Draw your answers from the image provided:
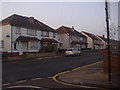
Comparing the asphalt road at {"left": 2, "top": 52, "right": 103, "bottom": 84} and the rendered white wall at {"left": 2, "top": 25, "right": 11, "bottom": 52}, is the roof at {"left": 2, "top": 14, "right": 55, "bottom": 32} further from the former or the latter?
the asphalt road at {"left": 2, "top": 52, "right": 103, "bottom": 84}

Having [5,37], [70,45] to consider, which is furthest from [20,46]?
[70,45]

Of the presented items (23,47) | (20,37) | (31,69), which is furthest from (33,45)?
(31,69)

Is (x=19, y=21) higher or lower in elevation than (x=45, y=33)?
higher

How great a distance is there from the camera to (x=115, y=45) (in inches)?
369

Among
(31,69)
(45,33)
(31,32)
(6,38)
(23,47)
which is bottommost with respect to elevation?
(31,69)

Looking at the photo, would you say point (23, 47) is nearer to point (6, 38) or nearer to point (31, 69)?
point (6, 38)

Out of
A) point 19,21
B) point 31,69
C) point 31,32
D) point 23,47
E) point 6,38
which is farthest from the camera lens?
point 31,32

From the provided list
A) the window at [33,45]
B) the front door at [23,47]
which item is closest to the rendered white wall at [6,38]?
the front door at [23,47]

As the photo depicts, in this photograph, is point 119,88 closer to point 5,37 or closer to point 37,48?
point 5,37

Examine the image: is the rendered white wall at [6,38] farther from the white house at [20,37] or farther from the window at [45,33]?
the window at [45,33]

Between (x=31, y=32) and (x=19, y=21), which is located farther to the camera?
(x=31, y=32)

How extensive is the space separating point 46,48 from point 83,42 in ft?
95.2

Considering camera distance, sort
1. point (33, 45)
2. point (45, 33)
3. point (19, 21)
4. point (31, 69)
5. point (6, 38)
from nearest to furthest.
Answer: point (31, 69) < point (6, 38) < point (19, 21) < point (33, 45) < point (45, 33)

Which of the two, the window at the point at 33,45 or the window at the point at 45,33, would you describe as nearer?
the window at the point at 33,45
